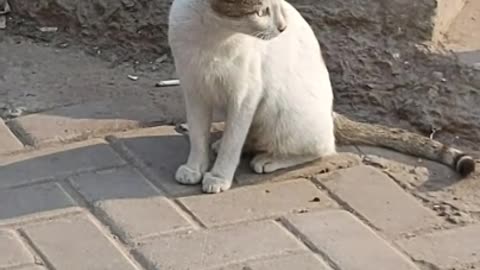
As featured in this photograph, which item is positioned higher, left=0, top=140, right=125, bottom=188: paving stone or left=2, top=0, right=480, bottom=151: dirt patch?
left=2, top=0, right=480, bottom=151: dirt patch

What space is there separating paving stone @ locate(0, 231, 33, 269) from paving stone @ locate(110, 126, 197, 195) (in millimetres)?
655

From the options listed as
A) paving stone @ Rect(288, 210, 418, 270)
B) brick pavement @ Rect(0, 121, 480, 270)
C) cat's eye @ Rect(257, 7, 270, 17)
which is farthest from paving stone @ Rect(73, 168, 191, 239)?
cat's eye @ Rect(257, 7, 270, 17)

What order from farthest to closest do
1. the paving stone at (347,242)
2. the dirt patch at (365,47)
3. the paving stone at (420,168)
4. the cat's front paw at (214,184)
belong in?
the dirt patch at (365,47) → the paving stone at (420,168) → the cat's front paw at (214,184) → the paving stone at (347,242)

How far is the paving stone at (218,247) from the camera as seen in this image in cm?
362

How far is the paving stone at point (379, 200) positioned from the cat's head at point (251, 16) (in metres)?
0.71

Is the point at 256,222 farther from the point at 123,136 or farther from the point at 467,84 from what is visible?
the point at 467,84

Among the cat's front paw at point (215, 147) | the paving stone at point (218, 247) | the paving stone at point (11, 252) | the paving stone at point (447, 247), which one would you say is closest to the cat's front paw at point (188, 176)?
the cat's front paw at point (215, 147)

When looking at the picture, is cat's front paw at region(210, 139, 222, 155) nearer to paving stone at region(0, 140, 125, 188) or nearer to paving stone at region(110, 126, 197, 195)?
paving stone at region(110, 126, 197, 195)

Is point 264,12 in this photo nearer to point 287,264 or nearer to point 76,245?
point 287,264

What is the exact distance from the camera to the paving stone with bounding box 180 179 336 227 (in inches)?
155

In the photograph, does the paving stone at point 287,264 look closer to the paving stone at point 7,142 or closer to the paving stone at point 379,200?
the paving stone at point 379,200

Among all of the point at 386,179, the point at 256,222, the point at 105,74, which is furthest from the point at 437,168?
the point at 105,74

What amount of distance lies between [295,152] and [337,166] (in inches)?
7.5

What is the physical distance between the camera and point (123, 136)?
14.8 feet
